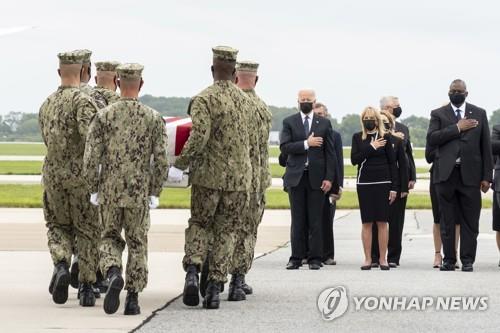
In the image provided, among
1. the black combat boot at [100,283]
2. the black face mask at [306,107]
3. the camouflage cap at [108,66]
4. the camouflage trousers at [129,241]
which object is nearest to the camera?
the camouflage trousers at [129,241]

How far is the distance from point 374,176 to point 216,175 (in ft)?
16.7

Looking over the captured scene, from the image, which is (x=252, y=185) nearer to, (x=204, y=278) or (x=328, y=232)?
(x=204, y=278)

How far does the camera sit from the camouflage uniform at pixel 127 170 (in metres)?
11.2

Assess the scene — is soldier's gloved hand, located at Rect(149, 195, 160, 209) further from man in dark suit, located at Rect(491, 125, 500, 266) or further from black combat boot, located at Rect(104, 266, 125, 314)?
man in dark suit, located at Rect(491, 125, 500, 266)

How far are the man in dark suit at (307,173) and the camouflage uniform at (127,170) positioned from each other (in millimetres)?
5024

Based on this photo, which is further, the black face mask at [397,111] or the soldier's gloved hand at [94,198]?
the black face mask at [397,111]

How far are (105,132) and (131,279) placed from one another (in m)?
1.26

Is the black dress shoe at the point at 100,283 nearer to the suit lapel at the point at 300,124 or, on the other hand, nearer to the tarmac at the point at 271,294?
the tarmac at the point at 271,294

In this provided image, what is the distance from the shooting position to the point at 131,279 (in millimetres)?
11062

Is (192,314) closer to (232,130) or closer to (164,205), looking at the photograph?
(232,130)

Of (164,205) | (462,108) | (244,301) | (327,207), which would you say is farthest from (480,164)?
(164,205)

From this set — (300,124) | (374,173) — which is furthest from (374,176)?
(300,124)

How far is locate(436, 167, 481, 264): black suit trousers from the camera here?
1591 cm

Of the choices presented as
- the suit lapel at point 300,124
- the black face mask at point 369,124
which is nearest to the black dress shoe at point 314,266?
the suit lapel at point 300,124
